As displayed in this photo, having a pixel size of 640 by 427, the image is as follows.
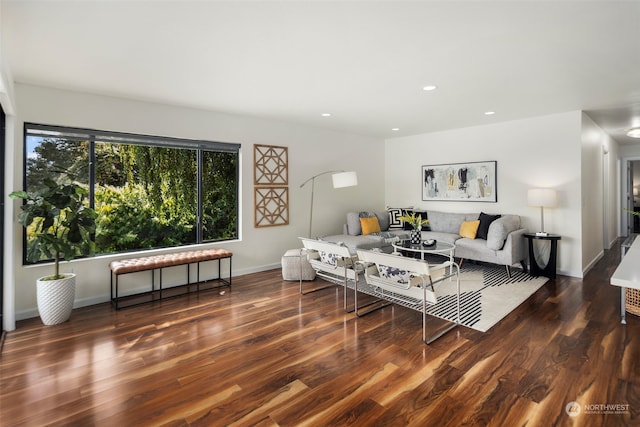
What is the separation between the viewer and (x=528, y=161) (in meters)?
5.28

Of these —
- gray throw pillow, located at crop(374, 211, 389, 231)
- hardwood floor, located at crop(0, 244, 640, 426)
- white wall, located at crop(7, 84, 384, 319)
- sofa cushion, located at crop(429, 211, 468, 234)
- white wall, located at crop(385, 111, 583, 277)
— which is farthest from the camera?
gray throw pillow, located at crop(374, 211, 389, 231)

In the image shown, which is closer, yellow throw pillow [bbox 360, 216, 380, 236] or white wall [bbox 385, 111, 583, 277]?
white wall [bbox 385, 111, 583, 277]

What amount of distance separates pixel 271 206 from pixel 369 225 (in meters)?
1.86

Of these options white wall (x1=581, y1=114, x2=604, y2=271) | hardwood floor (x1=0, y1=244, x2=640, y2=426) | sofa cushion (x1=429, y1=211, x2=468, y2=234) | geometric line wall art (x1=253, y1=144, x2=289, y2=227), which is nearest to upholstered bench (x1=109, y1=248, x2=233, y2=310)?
hardwood floor (x1=0, y1=244, x2=640, y2=426)

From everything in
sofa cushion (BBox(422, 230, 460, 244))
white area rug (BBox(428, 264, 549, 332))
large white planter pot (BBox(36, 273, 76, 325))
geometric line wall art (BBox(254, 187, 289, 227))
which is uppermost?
geometric line wall art (BBox(254, 187, 289, 227))

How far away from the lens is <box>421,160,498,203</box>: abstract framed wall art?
227 inches

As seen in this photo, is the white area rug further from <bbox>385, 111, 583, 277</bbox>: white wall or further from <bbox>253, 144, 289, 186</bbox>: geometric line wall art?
<bbox>253, 144, 289, 186</bbox>: geometric line wall art

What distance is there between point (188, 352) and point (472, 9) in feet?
11.0

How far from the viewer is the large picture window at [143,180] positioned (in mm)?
3732

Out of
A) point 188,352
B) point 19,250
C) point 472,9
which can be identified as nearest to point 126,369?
point 188,352

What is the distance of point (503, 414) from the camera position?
1919 mm

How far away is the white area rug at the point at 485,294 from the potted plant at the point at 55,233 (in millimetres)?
3850

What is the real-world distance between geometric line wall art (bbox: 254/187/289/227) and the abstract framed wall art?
3016 mm

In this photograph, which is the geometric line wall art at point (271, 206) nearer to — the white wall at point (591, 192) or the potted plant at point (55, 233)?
the potted plant at point (55, 233)
